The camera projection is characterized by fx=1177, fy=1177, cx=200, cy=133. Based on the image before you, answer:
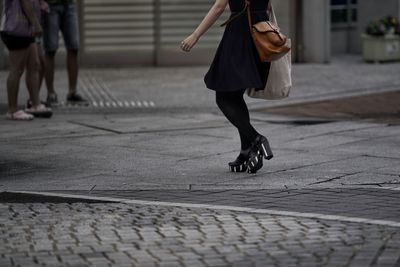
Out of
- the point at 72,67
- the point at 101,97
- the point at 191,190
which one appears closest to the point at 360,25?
the point at 101,97

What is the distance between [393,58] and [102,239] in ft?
40.5

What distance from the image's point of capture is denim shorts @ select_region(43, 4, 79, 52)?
1291 cm

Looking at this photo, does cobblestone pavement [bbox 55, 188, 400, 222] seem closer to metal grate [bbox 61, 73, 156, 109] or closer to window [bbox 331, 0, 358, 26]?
metal grate [bbox 61, 73, 156, 109]

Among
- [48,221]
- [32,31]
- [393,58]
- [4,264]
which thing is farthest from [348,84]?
[4,264]

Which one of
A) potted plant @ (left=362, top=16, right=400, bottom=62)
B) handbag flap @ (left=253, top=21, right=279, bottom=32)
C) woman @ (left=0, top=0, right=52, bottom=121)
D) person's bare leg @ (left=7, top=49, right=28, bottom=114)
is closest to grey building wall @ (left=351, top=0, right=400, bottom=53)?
potted plant @ (left=362, top=16, right=400, bottom=62)

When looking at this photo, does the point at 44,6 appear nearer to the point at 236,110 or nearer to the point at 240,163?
the point at 236,110

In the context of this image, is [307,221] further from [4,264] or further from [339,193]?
[4,264]

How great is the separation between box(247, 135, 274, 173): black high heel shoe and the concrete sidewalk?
8 cm

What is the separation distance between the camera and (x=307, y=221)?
6645 millimetres

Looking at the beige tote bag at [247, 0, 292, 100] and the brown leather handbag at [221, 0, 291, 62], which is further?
the beige tote bag at [247, 0, 292, 100]

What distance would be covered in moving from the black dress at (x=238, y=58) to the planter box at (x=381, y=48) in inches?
377

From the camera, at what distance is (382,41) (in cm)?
1772

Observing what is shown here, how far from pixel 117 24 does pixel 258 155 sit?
8.97 metres

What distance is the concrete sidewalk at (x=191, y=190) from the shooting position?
19.6ft
